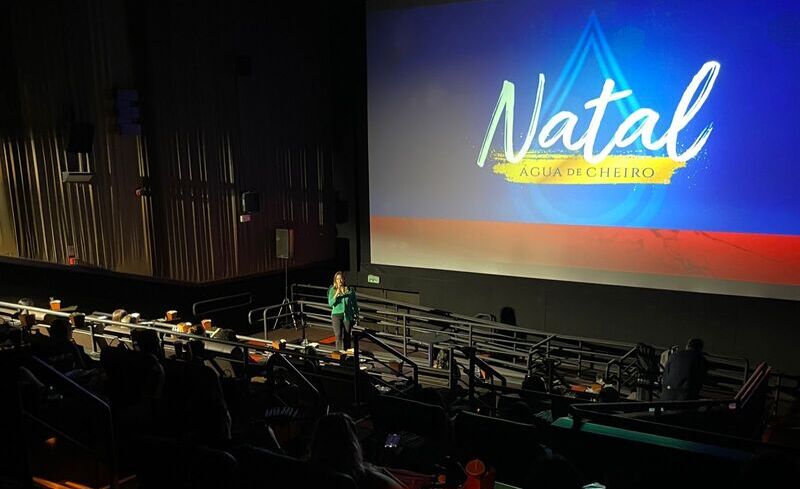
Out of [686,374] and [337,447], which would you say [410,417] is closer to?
[337,447]

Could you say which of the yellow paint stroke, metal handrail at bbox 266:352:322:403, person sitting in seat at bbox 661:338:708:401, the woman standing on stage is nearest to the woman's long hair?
metal handrail at bbox 266:352:322:403

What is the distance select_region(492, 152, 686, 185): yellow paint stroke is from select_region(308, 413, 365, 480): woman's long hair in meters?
7.85

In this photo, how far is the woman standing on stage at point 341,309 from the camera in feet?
32.7

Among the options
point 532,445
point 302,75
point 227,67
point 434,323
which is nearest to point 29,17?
point 227,67

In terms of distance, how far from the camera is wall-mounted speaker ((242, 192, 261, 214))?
37.0 feet

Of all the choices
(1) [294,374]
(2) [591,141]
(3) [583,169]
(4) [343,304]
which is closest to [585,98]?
(2) [591,141]

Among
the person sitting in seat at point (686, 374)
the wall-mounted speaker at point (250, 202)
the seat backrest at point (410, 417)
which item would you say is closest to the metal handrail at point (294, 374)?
the seat backrest at point (410, 417)

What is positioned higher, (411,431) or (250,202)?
(250,202)

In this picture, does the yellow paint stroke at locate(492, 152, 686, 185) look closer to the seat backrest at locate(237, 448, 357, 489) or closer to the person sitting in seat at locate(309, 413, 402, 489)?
the person sitting in seat at locate(309, 413, 402, 489)

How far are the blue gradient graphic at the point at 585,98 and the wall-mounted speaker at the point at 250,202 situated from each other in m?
2.42

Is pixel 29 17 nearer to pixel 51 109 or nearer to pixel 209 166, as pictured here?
pixel 51 109

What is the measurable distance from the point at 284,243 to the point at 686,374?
7805 millimetres

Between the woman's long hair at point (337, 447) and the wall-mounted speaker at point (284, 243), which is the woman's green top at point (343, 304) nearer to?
the wall-mounted speaker at point (284, 243)

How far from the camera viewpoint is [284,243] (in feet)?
39.1
